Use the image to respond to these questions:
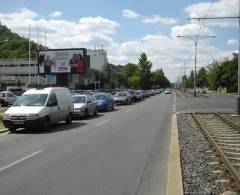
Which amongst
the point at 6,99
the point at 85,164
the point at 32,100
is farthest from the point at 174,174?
the point at 6,99

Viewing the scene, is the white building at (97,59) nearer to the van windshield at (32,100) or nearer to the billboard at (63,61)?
the billboard at (63,61)

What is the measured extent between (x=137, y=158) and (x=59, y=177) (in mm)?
2779

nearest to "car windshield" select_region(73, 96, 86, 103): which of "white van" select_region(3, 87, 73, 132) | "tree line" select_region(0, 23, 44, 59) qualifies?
"white van" select_region(3, 87, 73, 132)

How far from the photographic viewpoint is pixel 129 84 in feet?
506

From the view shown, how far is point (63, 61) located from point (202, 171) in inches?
1831

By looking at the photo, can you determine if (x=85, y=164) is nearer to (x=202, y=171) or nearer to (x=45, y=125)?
(x=202, y=171)

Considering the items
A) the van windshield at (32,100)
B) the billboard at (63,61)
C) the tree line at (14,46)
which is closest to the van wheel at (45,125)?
the van windshield at (32,100)

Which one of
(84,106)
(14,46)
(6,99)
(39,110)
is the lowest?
(6,99)

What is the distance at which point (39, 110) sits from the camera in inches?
721

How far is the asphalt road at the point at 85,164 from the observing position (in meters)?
7.87

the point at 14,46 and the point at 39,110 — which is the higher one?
the point at 14,46

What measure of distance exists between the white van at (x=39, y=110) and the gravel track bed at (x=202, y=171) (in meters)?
6.59

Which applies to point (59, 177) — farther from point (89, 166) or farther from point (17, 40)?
point (17, 40)

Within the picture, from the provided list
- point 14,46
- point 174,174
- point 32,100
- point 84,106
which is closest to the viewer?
point 174,174
